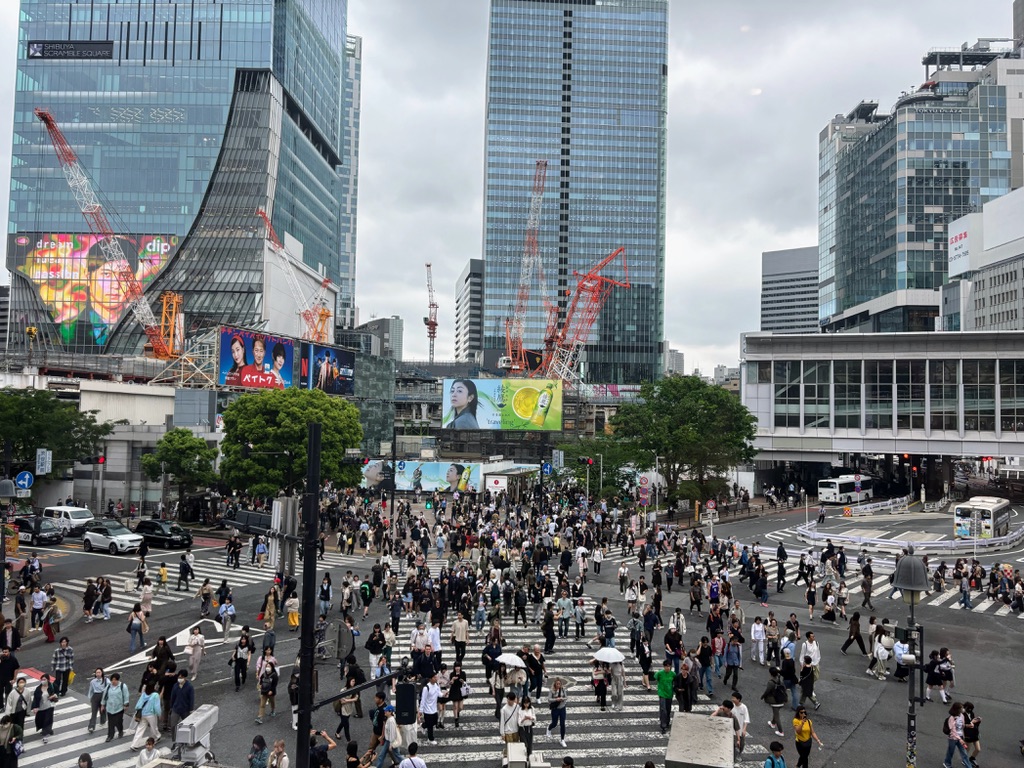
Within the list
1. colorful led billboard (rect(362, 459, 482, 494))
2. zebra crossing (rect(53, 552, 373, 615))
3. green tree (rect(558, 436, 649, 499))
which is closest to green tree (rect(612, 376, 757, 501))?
green tree (rect(558, 436, 649, 499))

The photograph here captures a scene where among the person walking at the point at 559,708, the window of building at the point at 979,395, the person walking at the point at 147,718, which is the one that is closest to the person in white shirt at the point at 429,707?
the person walking at the point at 559,708

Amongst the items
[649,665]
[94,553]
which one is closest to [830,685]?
[649,665]

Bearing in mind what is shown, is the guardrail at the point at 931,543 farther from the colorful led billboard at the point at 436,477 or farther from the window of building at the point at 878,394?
the colorful led billboard at the point at 436,477

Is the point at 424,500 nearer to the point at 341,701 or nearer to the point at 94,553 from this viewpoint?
the point at 94,553

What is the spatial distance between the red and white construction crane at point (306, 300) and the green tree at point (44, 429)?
6419 cm

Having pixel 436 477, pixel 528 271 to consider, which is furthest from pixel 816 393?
pixel 528 271

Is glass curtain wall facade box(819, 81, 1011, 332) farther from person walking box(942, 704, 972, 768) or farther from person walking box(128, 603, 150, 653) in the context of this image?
person walking box(128, 603, 150, 653)

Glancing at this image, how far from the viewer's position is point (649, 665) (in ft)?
64.2

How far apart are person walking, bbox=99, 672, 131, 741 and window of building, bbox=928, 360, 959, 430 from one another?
67.6 meters

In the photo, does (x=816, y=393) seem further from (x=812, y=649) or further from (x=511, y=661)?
(x=511, y=661)

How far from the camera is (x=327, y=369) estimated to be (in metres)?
83.2

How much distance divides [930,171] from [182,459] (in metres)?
119

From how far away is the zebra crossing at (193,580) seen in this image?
93.4ft

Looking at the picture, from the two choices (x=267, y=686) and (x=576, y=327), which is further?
(x=576, y=327)
